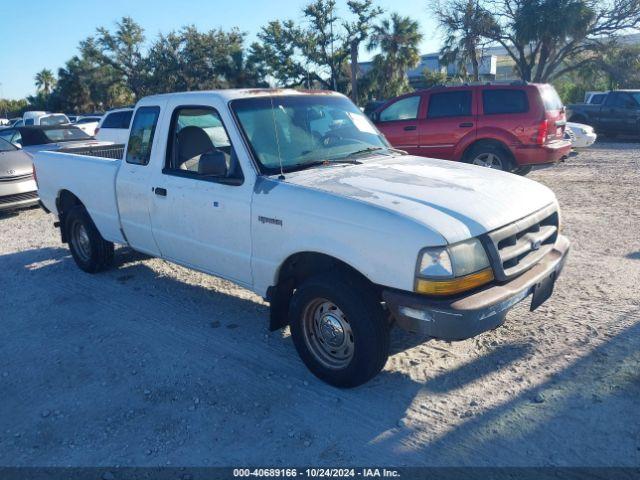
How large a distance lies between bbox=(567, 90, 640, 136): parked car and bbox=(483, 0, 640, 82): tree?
11324 mm

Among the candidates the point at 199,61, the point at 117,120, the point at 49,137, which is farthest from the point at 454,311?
the point at 199,61

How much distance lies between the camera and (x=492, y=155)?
32.7ft

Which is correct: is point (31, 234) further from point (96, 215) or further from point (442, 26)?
point (442, 26)

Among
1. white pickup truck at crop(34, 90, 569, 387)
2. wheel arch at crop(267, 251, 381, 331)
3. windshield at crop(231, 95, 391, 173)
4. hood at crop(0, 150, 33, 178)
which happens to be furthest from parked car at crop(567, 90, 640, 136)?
wheel arch at crop(267, 251, 381, 331)

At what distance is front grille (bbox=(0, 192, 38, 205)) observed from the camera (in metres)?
9.45

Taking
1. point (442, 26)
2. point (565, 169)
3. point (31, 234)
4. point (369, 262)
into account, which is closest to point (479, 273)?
point (369, 262)

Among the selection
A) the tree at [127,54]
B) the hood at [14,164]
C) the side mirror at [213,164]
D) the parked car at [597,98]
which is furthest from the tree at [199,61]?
the side mirror at [213,164]

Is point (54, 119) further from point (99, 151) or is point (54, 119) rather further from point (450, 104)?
point (450, 104)

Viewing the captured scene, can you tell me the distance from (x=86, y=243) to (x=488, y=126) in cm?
709

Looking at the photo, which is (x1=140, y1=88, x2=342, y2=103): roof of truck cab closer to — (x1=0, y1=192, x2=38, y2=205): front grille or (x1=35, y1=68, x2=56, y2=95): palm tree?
(x1=0, y1=192, x2=38, y2=205): front grille

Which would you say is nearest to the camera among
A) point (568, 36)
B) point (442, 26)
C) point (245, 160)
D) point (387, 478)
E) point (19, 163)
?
point (387, 478)

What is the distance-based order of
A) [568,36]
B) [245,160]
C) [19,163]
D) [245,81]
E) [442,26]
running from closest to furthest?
[245,160]
[19,163]
[568,36]
[442,26]
[245,81]

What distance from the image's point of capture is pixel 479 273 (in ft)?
10.6

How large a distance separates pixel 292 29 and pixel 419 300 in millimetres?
43932
